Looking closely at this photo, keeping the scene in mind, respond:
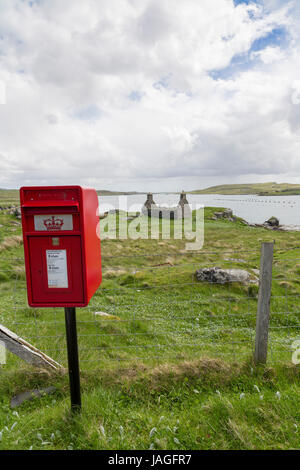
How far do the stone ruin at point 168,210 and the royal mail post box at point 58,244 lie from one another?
93.8ft

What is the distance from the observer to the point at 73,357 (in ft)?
10.00

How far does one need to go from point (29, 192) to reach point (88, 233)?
2.28 ft

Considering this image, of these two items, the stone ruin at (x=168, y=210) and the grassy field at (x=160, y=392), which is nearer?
the grassy field at (x=160, y=392)

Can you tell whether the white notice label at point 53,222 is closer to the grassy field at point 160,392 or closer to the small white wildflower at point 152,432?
the grassy field at point 160,392

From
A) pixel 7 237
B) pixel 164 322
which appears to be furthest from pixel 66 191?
pixel 7 237

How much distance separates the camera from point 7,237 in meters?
16.6

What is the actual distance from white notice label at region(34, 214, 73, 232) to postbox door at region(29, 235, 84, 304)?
0.31 feet

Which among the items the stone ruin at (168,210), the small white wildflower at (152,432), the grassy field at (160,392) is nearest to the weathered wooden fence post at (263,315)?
the grassy field at (160,392)

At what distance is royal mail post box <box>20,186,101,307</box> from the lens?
2.67m

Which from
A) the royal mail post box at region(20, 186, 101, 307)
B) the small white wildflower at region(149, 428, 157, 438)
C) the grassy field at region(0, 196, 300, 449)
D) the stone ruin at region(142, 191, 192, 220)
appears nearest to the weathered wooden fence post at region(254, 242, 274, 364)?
the grassy field at region(0, 196, 300, 449)

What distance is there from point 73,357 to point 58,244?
130 cm

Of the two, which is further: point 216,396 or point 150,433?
point 216,396

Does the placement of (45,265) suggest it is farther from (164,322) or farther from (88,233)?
(164,322)

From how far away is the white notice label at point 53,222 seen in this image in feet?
8.89
